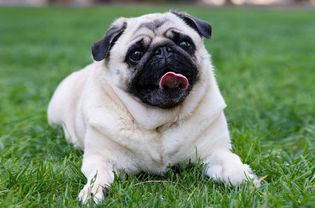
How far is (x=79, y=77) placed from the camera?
15.4ft

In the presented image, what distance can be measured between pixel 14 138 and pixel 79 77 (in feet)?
2.53

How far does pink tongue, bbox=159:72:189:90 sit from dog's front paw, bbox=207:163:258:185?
1.80 ft

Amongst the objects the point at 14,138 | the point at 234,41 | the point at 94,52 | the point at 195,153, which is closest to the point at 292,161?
the point at 195,153

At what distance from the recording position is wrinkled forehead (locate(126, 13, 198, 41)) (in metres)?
3.51

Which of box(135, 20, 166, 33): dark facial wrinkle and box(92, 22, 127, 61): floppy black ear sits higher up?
box(135, 20, 166, 33): dark facial wrinkle

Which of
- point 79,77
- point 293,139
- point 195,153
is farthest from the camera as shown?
point 79,77

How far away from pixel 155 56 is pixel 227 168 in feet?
2.71

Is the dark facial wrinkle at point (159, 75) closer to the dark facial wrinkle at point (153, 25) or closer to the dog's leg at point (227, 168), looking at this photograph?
the dark facial wrinkle at point (153, 25)

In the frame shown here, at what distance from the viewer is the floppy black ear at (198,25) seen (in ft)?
11.8

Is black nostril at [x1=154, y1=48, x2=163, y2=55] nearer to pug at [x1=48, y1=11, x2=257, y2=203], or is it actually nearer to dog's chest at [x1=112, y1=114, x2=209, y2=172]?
pug at [x1=48, y1=11, x2=257, y2=203]

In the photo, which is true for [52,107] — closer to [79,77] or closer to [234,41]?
[79,77]

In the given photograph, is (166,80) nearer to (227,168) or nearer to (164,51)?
(164,51)

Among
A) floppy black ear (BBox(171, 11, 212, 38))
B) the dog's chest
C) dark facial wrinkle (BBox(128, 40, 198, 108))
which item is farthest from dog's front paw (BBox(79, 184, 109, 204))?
floppy black ear (BBox(171, 11, 212, 38))

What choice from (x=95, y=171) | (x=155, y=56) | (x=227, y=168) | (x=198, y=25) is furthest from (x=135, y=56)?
(x=227, y=168)
